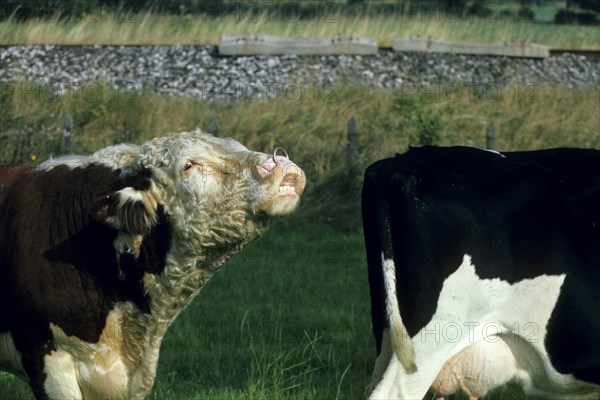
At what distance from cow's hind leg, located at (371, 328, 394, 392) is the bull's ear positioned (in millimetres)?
1490

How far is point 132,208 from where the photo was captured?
5.68 meters

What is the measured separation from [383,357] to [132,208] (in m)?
1.71

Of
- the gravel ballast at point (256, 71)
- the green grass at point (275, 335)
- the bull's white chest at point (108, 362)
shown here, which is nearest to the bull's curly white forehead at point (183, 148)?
the bull's white chest at point (108, 362)

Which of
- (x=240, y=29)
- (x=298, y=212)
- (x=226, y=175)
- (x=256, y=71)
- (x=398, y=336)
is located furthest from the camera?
(x=240, y=29)

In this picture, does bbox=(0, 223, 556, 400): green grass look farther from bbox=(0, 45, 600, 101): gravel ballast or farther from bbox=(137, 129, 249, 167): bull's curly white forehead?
bbox=(0, 45, 600, 101): gravel ballast

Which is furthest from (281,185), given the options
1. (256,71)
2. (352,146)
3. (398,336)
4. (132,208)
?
(256,71)

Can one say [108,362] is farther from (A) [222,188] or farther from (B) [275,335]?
(B) [275,335]

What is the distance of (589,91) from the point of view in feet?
71.9

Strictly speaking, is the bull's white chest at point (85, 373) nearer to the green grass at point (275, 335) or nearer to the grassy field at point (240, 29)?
the green grass at point (275, 335)

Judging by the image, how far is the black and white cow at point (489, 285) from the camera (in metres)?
6.12

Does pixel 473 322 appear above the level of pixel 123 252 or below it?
below

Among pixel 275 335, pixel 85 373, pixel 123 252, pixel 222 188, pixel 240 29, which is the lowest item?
pixel 240 29

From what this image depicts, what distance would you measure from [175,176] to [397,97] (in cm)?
1433

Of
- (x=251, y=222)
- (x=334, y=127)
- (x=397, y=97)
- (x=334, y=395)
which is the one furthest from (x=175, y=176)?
(x=397, y=97)
